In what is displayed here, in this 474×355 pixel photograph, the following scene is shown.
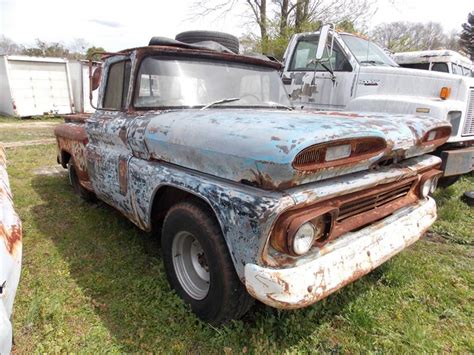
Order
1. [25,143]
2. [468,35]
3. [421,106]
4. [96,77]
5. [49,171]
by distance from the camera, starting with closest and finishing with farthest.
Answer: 1. [96,77]
2. [421,106]
3. [49,171]
4. [25,143]
5. [468,35]

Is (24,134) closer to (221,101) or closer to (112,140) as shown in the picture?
(112,140)

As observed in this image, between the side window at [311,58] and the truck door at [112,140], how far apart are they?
10.2ft

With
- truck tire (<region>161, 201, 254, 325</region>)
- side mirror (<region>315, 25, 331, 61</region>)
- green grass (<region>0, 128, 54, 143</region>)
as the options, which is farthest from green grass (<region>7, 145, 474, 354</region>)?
green grass (<region>0, 128, 54, 143</region>)

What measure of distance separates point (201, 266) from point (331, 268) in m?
0.99

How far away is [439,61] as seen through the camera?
700 centimetres

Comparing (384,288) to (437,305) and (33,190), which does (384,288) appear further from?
(33,190)

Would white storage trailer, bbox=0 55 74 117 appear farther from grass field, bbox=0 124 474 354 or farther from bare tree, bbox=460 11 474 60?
bare tree, bbox=460 11 474 60

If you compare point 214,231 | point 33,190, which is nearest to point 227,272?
point 214,231

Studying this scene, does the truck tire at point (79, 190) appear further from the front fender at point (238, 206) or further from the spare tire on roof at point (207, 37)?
the front fender at point (238, 206)

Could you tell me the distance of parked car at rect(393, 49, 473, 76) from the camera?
6.92 m

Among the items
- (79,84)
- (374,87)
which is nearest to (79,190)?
(374,87)

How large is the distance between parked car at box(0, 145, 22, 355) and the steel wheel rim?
3.18 feet

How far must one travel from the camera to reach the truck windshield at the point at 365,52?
16.9 ft

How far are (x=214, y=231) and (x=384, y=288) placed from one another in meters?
1.68
